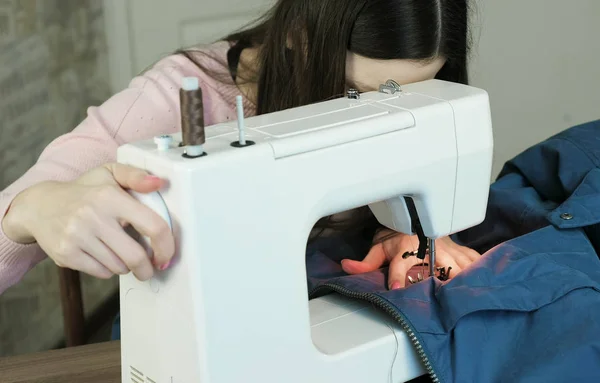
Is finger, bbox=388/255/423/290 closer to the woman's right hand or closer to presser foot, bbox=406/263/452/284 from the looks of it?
presser foot, bbox=406/263/452/284

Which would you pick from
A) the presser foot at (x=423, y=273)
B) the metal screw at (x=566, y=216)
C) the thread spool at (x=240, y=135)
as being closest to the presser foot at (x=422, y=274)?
the presser foot at (x=423, y=273)

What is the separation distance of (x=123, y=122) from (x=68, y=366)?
0.38 meters

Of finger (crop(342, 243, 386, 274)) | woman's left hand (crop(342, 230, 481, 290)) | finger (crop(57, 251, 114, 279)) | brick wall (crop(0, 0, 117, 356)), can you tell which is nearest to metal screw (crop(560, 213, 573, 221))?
woman's left hand (crop(342, 230, 481, 290))

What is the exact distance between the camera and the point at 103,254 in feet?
2.56

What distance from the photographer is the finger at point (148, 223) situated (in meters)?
0.75

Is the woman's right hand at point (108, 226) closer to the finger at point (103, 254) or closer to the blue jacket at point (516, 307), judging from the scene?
the finger at point (103, 254)

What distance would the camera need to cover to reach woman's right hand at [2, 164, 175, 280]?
2.49 ft

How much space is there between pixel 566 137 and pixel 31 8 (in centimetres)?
132

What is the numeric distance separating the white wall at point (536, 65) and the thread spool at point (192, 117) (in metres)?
1.74

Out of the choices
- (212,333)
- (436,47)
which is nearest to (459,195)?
(436,47)

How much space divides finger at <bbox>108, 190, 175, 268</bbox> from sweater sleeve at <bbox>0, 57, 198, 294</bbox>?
1.24 feet

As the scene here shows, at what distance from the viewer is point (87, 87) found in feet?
7.61

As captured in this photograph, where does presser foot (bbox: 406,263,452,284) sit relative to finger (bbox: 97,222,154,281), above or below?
below

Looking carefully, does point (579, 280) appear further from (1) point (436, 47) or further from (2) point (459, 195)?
(1) point (436, 47)
